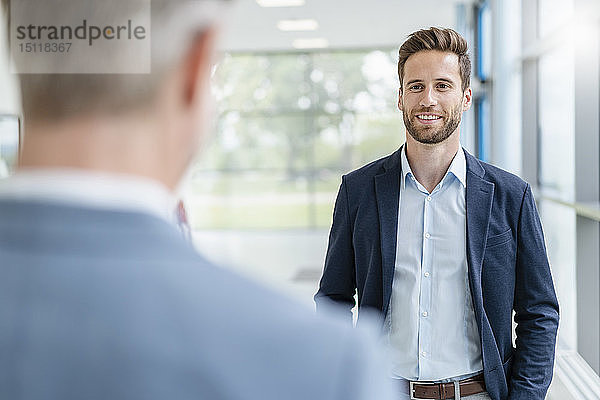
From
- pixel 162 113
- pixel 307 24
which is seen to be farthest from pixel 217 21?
pixel 307 24

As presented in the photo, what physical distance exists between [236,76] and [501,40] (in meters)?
7.45

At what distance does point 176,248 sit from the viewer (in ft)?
1.62

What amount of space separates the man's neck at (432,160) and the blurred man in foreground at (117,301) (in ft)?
4.86

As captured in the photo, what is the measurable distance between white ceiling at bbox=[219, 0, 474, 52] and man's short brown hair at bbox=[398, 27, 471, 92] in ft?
19.0

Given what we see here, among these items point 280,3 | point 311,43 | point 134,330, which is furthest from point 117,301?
point 311,43

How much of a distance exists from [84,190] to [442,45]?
5.20 feet

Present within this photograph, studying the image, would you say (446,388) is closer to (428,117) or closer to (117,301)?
(428,117)

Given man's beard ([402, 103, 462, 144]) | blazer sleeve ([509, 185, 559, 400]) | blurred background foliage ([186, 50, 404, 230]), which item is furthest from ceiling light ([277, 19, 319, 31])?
blazer sleeve ([509, 185, 559, 400])

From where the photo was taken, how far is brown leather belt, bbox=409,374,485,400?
1790 millimetres

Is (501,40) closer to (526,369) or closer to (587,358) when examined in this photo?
(587,358)

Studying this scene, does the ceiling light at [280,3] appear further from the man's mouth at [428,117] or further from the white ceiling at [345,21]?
the man's mouth at [428,117]

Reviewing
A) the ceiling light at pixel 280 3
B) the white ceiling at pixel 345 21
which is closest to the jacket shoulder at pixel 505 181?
the white ceiling at pixel 345 21

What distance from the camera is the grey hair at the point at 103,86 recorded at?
512 millimetres

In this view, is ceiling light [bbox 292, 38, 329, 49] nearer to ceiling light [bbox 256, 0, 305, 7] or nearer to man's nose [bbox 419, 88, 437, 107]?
ceiling light [bbox 256, 0, 305, 7]
